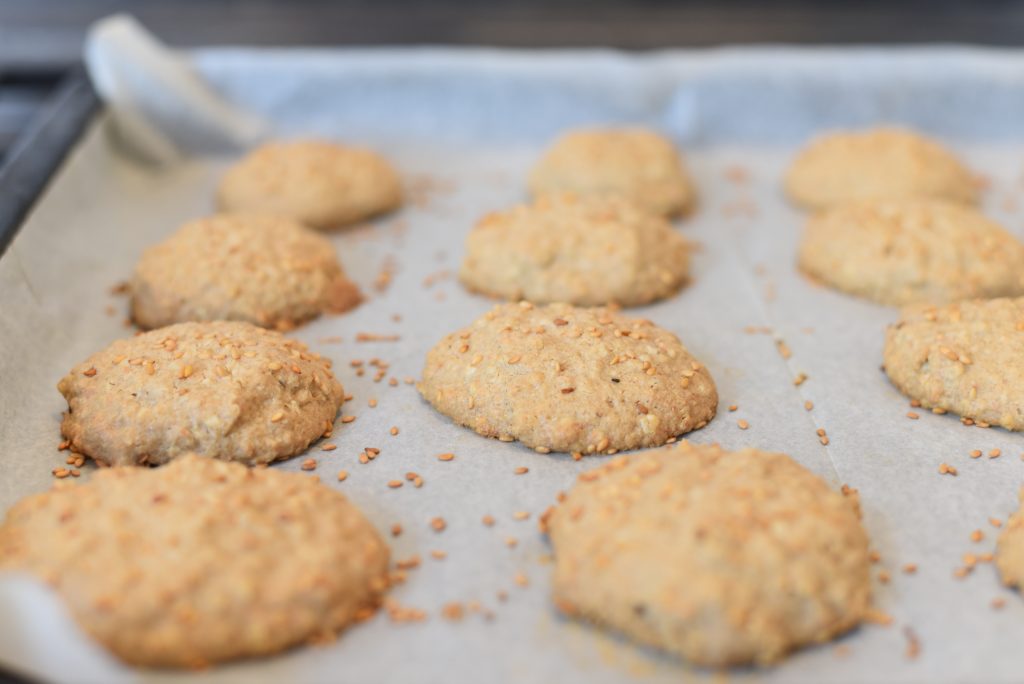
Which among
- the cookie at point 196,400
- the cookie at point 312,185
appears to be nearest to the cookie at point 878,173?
the cookie at point 312,185

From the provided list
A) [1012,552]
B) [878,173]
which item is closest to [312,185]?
[878,173]

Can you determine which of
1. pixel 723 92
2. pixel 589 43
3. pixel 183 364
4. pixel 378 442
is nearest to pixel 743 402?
pixel 378 442

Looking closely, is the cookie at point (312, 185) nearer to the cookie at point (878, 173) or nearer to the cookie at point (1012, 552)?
the cookie at point (878, 173)

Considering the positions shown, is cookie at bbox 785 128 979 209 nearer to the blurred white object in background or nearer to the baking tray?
the baking tray

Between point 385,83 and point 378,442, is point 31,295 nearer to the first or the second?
point 378,442

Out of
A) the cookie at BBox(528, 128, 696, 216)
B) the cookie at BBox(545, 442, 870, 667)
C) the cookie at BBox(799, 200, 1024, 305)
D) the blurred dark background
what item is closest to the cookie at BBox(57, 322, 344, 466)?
the cookie at BBox(545, 442, 870, 667)
